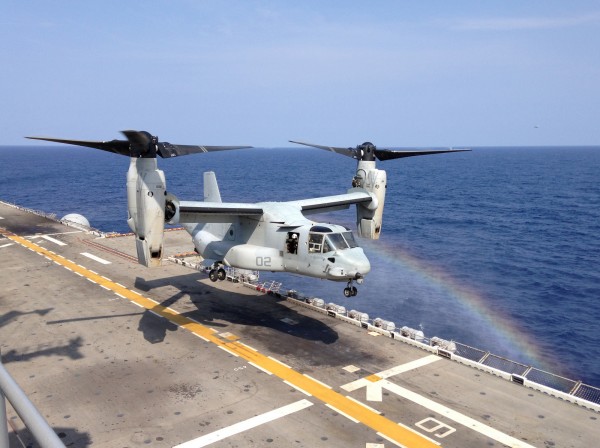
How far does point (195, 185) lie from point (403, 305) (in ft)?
336

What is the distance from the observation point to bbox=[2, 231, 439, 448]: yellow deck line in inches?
703

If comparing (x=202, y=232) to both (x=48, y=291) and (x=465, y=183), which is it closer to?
(x=48, y=291)

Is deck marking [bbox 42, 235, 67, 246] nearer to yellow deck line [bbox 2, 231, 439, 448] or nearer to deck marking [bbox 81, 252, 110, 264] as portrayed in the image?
deck marking [bbox 81, 252, 110, 264]

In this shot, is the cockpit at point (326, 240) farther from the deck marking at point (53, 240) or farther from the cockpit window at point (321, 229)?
the deck marking at point (53, 240)

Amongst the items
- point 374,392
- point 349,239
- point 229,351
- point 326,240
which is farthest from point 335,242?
point 229,351

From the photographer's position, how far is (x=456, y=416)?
19.2 meters

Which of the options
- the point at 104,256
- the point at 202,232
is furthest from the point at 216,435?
the point at 104,256

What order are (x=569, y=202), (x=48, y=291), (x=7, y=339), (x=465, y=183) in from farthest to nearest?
(x=465, y=183)
(x=569, y=202)
(x=48, y=291)
(x=7, y=339)

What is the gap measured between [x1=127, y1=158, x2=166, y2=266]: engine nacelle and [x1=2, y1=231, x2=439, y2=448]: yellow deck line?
655cm

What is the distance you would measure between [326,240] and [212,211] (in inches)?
239

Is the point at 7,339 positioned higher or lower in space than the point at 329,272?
lower

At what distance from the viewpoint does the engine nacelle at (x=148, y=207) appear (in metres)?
21.6

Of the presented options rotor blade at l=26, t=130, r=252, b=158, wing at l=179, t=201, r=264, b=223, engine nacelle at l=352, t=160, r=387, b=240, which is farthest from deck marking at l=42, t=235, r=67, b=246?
engine nacelle at l=352, t=160, r=387, b=240

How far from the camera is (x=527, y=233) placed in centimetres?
7494
